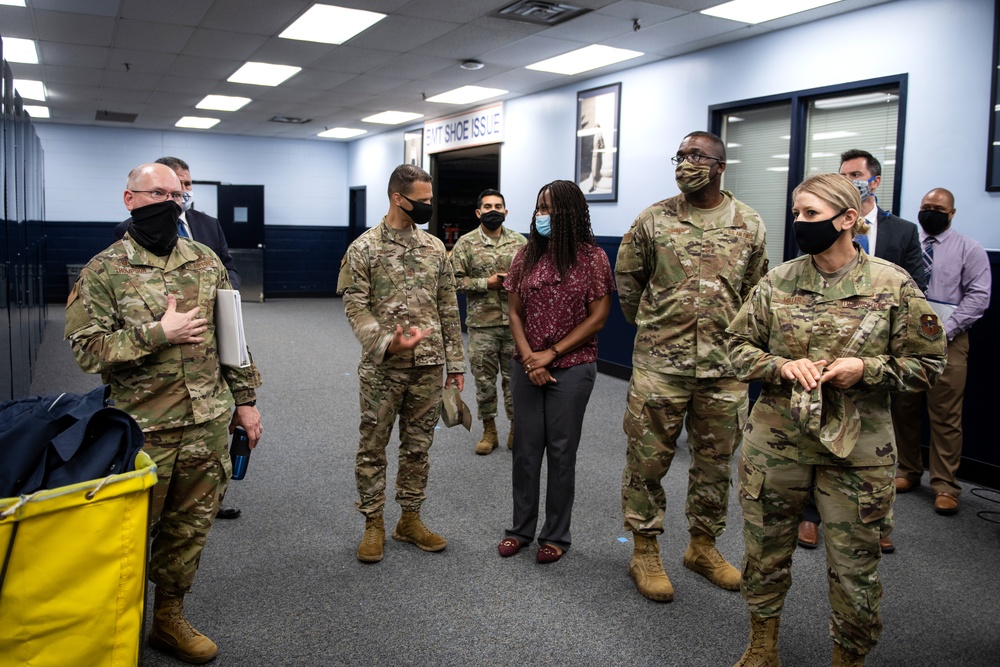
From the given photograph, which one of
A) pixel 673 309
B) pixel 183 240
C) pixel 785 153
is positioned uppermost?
pixel 785 153

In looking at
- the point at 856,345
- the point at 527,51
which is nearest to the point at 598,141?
the point at 527,51

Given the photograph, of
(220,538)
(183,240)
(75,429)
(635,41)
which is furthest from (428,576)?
(635,41)

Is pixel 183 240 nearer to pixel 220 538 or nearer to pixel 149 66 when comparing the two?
pixel 220 538

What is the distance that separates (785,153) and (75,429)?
553 cm

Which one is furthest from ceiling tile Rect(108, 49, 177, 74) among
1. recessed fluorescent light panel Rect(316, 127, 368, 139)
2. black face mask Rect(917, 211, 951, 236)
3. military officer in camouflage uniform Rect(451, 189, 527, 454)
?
black face mask Rect(917, 211, 951, 236)

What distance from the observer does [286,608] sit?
2680mm

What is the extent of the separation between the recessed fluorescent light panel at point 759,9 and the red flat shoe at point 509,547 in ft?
12.9

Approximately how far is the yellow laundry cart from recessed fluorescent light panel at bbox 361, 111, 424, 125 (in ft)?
32.1

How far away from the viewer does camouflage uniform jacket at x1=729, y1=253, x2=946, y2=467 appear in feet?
6.48

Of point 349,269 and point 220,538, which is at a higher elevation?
point 349,269

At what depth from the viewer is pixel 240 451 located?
2.39 m

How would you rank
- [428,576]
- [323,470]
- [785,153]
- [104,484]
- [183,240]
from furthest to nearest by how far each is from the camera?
[785,153] < [323,470] < [428,576] < [183,240] < [104,484]

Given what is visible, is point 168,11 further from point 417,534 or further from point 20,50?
point 417,534

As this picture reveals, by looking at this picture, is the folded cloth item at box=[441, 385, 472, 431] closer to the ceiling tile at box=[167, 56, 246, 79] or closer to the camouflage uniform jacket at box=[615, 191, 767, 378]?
the camouflage uniform jacket at box=[615, 191, 767, 378]
